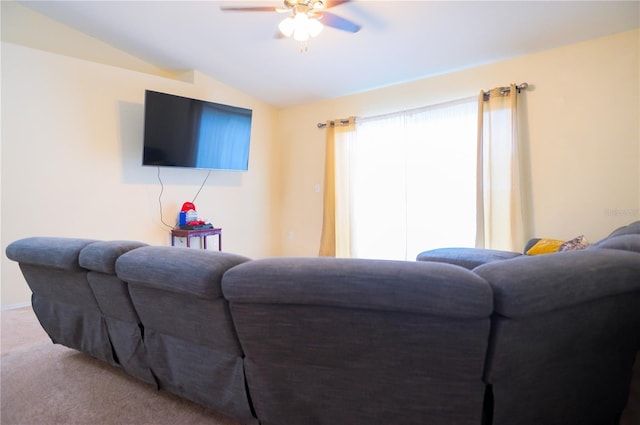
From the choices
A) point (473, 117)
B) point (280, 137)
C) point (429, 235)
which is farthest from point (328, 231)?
point (473, 117)

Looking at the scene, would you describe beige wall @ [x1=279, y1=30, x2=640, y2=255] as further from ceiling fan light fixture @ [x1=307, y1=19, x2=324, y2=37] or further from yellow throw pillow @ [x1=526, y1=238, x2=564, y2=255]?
ceiling fan light fixture @ [x1=307, y1=19, x2=324, y2=37]

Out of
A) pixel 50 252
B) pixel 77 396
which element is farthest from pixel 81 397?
pixel 50 252

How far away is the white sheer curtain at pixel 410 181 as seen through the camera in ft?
11.4

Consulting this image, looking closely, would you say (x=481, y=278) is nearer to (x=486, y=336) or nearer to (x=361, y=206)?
(x=486, y=336)


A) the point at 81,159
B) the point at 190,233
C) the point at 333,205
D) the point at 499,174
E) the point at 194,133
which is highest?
the point at 194,133

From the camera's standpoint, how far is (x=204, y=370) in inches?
49.4

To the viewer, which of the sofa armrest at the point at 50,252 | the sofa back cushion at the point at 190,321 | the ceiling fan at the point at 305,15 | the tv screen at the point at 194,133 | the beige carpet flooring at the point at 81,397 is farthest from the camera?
the tv screen at the point at 194,133

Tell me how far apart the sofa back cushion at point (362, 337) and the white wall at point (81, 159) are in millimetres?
3084

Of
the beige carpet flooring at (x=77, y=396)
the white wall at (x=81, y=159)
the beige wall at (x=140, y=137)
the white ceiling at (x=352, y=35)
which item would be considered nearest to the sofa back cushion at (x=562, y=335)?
the beige carpet flooring at (x=77, y=396)

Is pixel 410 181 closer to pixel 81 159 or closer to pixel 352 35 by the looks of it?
pixel 352 35

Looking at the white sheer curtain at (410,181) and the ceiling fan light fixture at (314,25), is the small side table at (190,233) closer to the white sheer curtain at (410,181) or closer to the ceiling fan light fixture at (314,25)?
the white sheer curtain at (410,181)

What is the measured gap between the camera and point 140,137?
11.9 feet

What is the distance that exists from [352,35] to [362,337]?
9.67 feet

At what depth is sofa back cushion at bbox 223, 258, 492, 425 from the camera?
0.89m
